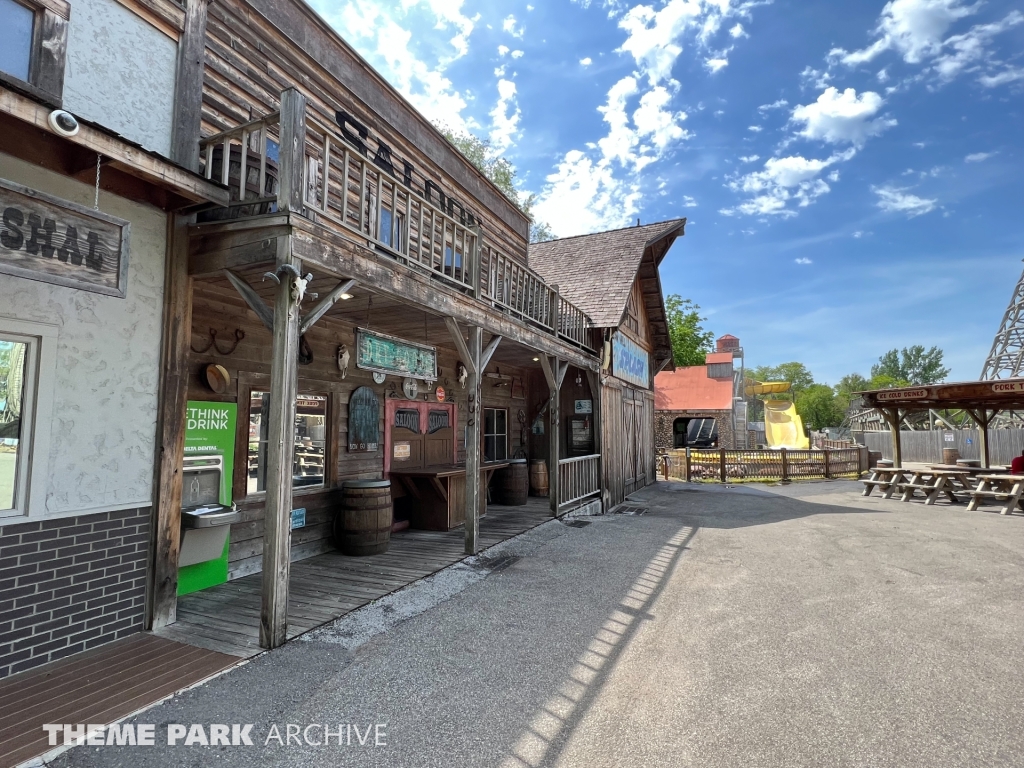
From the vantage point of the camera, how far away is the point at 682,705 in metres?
3.11

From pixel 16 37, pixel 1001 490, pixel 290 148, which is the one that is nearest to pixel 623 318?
pixel 1001 490

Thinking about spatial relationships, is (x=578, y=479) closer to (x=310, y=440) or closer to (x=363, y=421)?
(x=363, y=421)

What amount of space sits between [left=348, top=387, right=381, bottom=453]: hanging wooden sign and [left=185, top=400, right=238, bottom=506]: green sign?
5.53 ft

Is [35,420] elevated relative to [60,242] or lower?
lower

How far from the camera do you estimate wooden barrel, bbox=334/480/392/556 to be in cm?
600

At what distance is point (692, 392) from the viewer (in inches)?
1053

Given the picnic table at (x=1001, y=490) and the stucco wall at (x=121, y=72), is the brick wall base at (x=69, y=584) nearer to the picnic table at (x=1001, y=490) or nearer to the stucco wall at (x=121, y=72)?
the stucco wall at (x=121, y=72)

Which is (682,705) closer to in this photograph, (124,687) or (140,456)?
(124,687)

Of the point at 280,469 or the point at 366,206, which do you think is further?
the point at 366,206

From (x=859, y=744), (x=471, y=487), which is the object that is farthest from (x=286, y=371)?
(x=859, y=744)

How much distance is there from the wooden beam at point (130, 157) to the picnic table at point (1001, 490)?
14.2 m

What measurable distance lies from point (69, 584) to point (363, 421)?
12.1 feet

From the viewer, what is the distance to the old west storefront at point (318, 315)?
3877 mm

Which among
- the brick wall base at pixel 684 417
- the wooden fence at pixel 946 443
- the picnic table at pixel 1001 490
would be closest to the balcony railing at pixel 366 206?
the picnic table at pixel 1001 490
